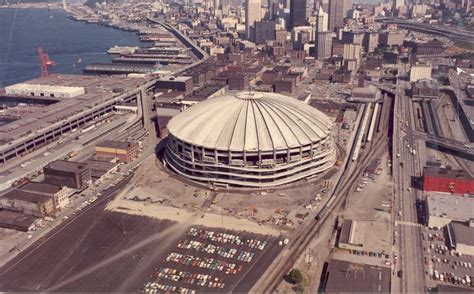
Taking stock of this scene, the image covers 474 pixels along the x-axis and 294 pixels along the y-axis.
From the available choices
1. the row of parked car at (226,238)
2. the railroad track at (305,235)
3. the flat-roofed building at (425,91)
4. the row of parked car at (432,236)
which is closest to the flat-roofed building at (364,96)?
the flat-roofed building at (425,91)

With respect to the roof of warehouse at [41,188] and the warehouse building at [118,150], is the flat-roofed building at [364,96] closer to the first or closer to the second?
the warehouse building at [118,150]

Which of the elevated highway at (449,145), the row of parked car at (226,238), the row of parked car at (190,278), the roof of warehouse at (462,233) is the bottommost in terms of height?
the row of parked car at (190,278)

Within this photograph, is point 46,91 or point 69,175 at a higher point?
point 46,91

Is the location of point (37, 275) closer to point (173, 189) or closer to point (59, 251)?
point (59, 251)

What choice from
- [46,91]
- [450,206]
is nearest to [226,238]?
[450,206]

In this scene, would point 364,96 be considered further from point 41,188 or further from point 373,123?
point 41,188
